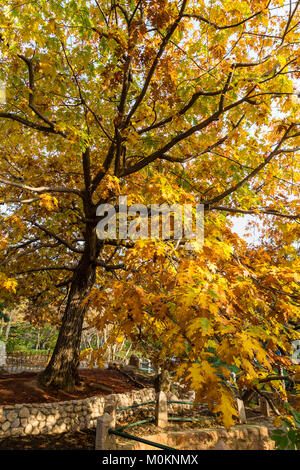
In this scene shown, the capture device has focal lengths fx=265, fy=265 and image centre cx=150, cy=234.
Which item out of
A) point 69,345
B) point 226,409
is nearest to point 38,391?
point 69,345

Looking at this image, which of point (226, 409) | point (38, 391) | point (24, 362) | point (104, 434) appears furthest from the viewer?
point (24, 362)

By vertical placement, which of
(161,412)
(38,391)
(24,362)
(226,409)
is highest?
(226,409)

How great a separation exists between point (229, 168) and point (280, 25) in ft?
11.1

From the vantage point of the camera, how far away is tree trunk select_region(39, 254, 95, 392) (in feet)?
26.8

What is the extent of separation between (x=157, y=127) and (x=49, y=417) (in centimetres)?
828

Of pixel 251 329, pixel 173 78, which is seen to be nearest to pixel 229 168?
pixel 173 78

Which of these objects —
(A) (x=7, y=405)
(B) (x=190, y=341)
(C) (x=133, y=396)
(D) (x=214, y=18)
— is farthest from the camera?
(C) (x=133, y=396)

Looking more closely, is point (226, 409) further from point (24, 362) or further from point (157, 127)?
point (24, 362)

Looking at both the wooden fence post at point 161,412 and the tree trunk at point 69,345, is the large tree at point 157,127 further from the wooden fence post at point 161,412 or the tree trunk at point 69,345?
the wooden fence post at point 161,412

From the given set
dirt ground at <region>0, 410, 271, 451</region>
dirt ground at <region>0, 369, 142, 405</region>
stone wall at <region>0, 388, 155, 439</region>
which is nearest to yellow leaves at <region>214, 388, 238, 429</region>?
stone wall at <region>0, 388, 155, 439</region>

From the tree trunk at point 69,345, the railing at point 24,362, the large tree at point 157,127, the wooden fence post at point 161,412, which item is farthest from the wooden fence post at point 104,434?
the railing at point 24,362

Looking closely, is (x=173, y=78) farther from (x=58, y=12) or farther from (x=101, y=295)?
(x=101, y=295)

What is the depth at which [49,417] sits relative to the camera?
279 inches
